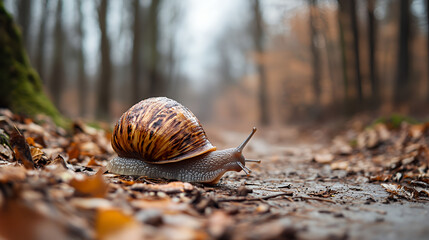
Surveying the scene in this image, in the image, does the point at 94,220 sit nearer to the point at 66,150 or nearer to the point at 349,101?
the point at 66,150

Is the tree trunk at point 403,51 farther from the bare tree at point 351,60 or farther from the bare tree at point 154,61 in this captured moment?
the bare tree at point 154,61

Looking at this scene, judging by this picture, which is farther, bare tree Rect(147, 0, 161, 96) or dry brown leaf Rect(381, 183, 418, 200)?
bare tree Rect(147, 0, 161, 96)

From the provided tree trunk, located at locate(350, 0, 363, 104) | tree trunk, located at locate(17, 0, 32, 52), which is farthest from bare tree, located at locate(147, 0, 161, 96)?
tree trunk, located at locate(350, 0, 363, 104)

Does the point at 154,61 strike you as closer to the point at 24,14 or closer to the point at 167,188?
the point at 24,14

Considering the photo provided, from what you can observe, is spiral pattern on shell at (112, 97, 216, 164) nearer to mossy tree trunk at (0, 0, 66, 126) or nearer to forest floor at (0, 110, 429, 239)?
forest floor at (0, 110, 429, 239)

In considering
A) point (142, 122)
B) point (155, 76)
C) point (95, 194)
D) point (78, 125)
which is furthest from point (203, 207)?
point (155, 76)

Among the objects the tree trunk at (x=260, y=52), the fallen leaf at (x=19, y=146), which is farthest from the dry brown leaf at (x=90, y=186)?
the tree trunk at (x=260, y=52)
